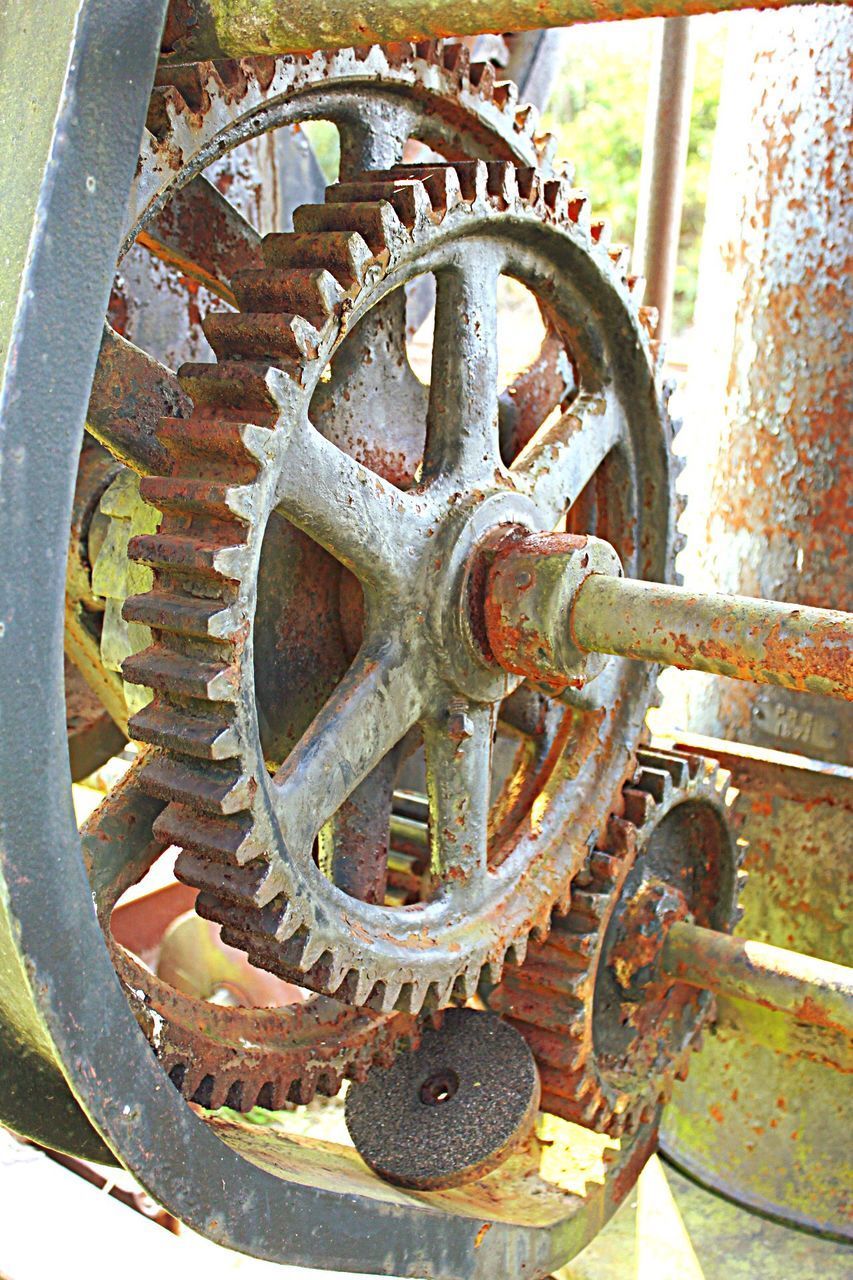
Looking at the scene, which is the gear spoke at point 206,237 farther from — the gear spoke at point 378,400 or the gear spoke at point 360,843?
the gear spoke at point 360,843

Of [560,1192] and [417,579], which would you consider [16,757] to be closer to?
[417,579]

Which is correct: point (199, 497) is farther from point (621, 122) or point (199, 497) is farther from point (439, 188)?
point (621, 122)

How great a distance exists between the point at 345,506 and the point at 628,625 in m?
0.38

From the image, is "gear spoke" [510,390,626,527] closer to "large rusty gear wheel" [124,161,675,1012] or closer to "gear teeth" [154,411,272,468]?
"large rusty gear wheel" [124,161,675,1012]

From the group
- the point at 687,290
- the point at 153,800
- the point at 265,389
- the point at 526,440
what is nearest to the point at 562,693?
the point at 526,440

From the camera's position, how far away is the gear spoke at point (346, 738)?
155 cm

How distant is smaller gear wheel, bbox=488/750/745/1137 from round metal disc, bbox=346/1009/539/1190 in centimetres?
8

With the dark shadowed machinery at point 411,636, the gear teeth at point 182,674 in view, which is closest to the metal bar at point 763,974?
the dark shadowed machinery at point 411,636

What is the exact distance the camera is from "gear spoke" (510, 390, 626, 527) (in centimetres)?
196

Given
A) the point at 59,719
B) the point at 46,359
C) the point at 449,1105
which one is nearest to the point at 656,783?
the point at 449,1105

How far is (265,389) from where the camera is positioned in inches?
54.9

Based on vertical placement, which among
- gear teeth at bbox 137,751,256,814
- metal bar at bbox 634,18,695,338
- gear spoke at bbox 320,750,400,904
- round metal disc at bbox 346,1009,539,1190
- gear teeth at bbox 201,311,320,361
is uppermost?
metal bar at bbox 634,18,695,338

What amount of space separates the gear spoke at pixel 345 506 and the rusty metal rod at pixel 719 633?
255mm

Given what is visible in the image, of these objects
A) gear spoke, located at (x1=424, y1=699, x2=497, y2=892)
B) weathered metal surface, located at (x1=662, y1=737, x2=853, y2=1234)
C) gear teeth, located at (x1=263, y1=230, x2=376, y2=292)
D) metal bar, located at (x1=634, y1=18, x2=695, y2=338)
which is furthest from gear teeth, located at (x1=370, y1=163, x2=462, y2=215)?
metal bar, located at (x1=634, y1=18, x2=695, y2=338)
